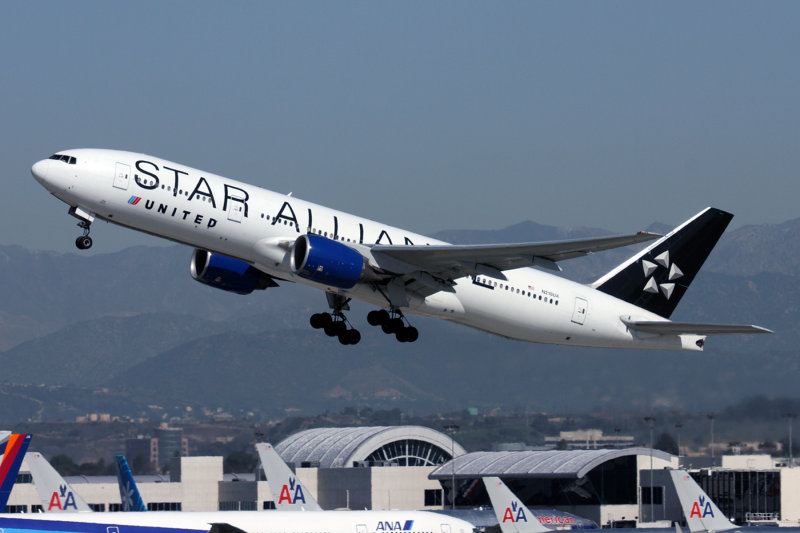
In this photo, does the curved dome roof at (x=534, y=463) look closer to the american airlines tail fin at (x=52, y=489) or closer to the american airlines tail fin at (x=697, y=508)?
the american airlines tail fin at (x=697, y=508)

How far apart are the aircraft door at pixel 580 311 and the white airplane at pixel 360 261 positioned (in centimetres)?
6

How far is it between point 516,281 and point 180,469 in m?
51.3

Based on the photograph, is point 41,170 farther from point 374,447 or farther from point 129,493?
point 374,447

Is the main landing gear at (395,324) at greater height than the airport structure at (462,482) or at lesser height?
greater

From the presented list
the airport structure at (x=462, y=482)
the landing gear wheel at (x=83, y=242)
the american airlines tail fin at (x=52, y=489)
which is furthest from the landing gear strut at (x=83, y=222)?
the airport structure at (x=462, y=482)

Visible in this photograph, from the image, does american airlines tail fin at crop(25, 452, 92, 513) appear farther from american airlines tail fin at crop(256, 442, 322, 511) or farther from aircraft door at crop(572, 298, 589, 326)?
aircraft door at crop(572, 298, 589, 326)

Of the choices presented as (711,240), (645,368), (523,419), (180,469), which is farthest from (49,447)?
(711,240)

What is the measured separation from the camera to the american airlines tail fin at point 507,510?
4894 centimetres

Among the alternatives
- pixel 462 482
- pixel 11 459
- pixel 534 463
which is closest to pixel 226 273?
pixel 11 459

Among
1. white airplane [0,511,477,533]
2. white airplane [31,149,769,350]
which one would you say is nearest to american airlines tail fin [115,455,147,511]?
white airplane [0,511,477,533]

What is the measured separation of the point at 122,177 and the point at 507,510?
19299 mm

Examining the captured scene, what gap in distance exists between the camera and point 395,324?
4450 cm

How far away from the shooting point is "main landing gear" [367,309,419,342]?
44031 mm

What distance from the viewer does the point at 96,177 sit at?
39.1 meters
